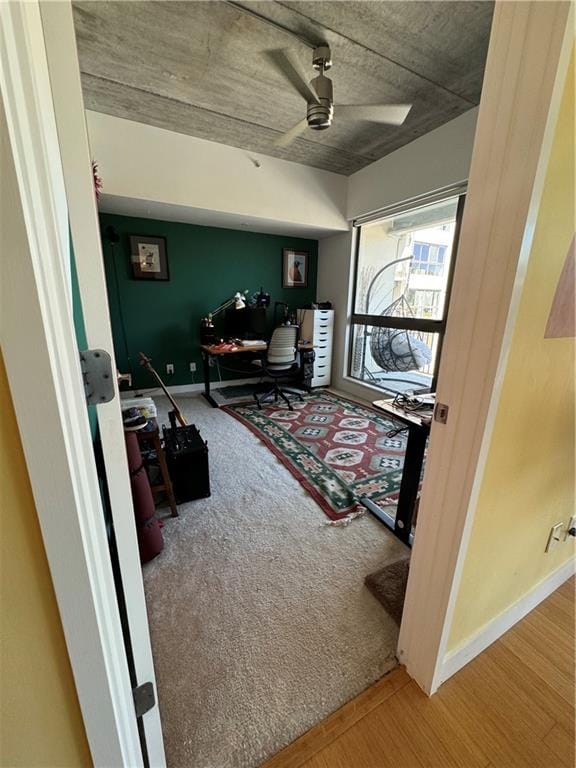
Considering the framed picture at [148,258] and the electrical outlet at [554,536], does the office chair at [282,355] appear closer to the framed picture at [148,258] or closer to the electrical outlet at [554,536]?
the framed picture at [148,258]

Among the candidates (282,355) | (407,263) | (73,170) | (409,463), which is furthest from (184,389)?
(73,170)

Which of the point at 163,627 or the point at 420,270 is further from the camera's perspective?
the point at 420,270

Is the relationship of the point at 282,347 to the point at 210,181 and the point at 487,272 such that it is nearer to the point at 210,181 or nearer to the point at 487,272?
the point at 210,181

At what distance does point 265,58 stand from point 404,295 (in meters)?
2.47

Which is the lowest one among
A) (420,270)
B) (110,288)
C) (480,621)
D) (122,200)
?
(480,621)

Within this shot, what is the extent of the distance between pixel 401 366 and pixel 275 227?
2331 millimetres

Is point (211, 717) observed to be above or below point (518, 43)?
below

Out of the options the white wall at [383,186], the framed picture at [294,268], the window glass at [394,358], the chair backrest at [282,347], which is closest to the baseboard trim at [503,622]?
the window glass at [394,358]

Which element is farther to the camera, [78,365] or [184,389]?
[184,389]

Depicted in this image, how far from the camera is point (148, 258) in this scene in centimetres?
371

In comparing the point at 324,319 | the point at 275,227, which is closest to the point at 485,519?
the point at 324,319

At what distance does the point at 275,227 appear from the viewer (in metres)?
3.86

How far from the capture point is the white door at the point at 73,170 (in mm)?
364

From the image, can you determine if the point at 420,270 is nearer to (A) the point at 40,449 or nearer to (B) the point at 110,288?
(B) the point at 110,288
